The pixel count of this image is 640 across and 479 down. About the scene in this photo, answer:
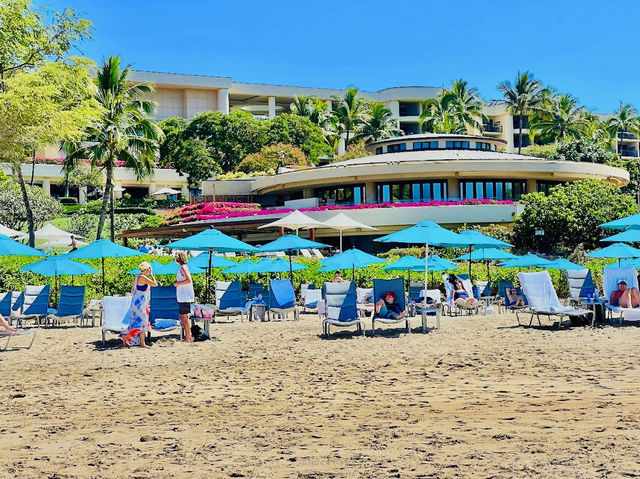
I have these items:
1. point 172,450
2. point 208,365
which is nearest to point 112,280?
point 208,365

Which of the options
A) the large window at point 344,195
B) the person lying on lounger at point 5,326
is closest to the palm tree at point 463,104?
the large window at point 344,195

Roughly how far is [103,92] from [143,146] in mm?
3229

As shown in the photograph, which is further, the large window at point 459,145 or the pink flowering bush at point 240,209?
the large window at point 459,145

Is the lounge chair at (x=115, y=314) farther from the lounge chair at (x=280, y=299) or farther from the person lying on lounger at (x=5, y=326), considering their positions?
the lounge chair at (x=280, y=299)

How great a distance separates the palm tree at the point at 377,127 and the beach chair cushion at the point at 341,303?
56455 millimetres

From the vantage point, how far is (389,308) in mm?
14109

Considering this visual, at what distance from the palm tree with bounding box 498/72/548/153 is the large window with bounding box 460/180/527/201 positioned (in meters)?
29.8

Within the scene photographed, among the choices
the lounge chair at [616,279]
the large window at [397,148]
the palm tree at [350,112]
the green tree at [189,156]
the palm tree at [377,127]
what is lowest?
the lounge chair at [616,279]

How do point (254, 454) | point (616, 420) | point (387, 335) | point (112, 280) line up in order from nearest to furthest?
point (254, 454) < point (616, 420) < point (387, 335) < point (112, 280)

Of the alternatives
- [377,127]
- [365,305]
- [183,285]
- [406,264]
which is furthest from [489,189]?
[183,285]

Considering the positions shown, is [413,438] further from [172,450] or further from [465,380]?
[465,380]

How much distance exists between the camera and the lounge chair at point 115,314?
42.1 feet

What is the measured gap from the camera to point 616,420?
21.7 ft

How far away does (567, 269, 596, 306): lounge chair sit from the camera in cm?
1647
